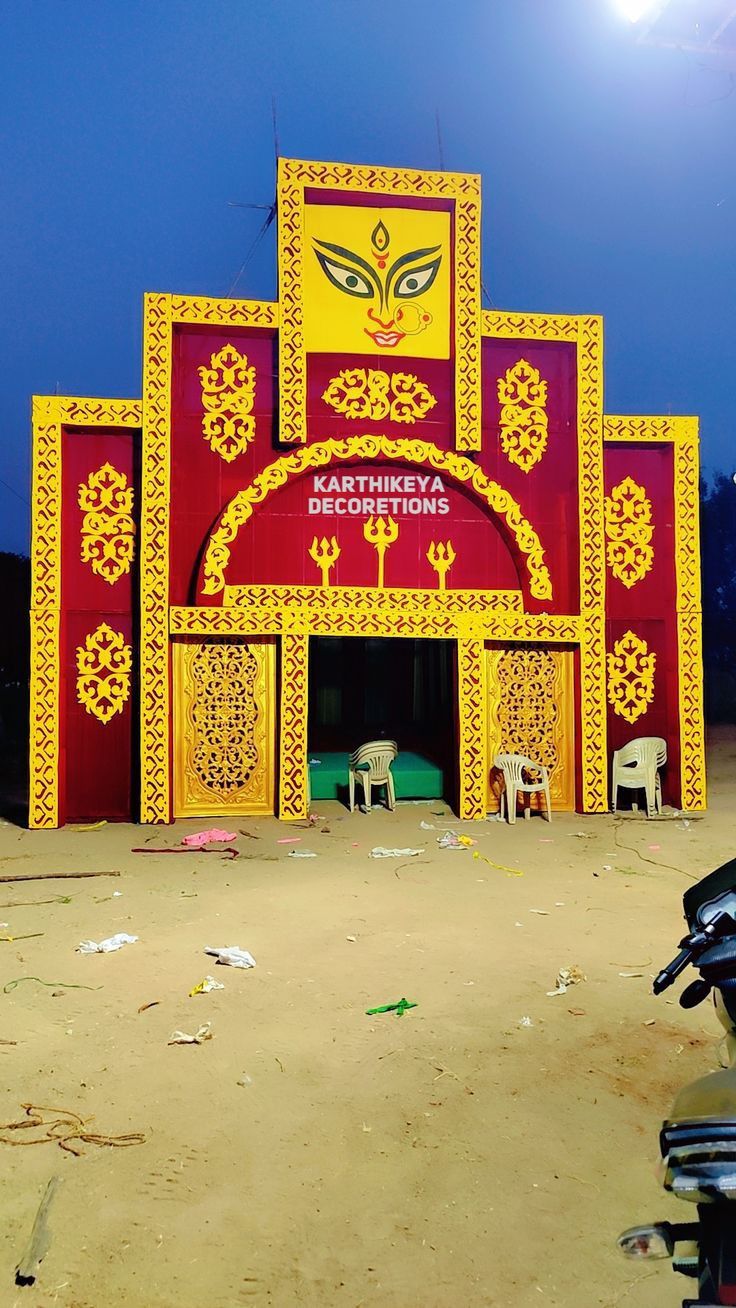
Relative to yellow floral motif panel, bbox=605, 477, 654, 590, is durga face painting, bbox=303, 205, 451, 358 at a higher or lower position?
higher

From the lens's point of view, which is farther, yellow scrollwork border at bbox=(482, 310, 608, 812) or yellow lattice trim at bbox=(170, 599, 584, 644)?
yellow scrollwork border at bbox=(482, 310, 608, 812)

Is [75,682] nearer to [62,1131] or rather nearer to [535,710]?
[535,710]

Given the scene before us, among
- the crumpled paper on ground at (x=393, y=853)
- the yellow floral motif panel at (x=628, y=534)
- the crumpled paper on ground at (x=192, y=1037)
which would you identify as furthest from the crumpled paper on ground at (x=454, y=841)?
the crumpled paper on ground at (x=192, y=1037)

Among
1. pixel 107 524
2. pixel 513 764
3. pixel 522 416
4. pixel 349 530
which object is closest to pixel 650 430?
pixel 522 416

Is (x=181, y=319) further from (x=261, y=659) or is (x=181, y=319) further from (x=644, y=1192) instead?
(x=644, y=1192)

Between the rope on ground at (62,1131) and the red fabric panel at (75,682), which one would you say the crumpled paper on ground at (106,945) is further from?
the red fabric panel at (75,682)

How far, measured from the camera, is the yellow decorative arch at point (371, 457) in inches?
330

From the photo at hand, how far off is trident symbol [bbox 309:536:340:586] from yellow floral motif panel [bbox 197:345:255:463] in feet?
4.39

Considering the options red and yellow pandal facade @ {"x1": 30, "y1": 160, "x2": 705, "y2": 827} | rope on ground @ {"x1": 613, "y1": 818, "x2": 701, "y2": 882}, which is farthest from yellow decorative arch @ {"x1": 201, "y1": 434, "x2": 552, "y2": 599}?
rope on ground @ {"x1": 613, "y1": 818, "x2": 701, "y2": 882}

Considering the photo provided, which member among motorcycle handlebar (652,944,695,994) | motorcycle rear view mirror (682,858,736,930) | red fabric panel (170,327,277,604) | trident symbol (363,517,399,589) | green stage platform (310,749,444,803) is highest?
red fabric panel (170,327,277,604)

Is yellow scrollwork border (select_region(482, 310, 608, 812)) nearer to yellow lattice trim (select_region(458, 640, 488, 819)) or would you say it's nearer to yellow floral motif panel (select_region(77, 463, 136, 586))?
yellow lattice trim (select_region(458, 640, 488, 819))

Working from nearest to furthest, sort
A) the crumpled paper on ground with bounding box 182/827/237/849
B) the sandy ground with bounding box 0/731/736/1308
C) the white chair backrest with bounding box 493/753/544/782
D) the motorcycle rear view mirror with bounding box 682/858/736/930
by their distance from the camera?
the motorcycle rear view mirror with bounding box 682/858/736/930 → the sandy ground with bounding box 0/731/736/1308 → the crumpled paper on ground with bounding box 182/827/237/849 → the white chair backrest with bounding box 493/753/544/782

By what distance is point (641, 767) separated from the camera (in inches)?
340

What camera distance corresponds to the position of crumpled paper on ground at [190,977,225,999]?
12.9ft
